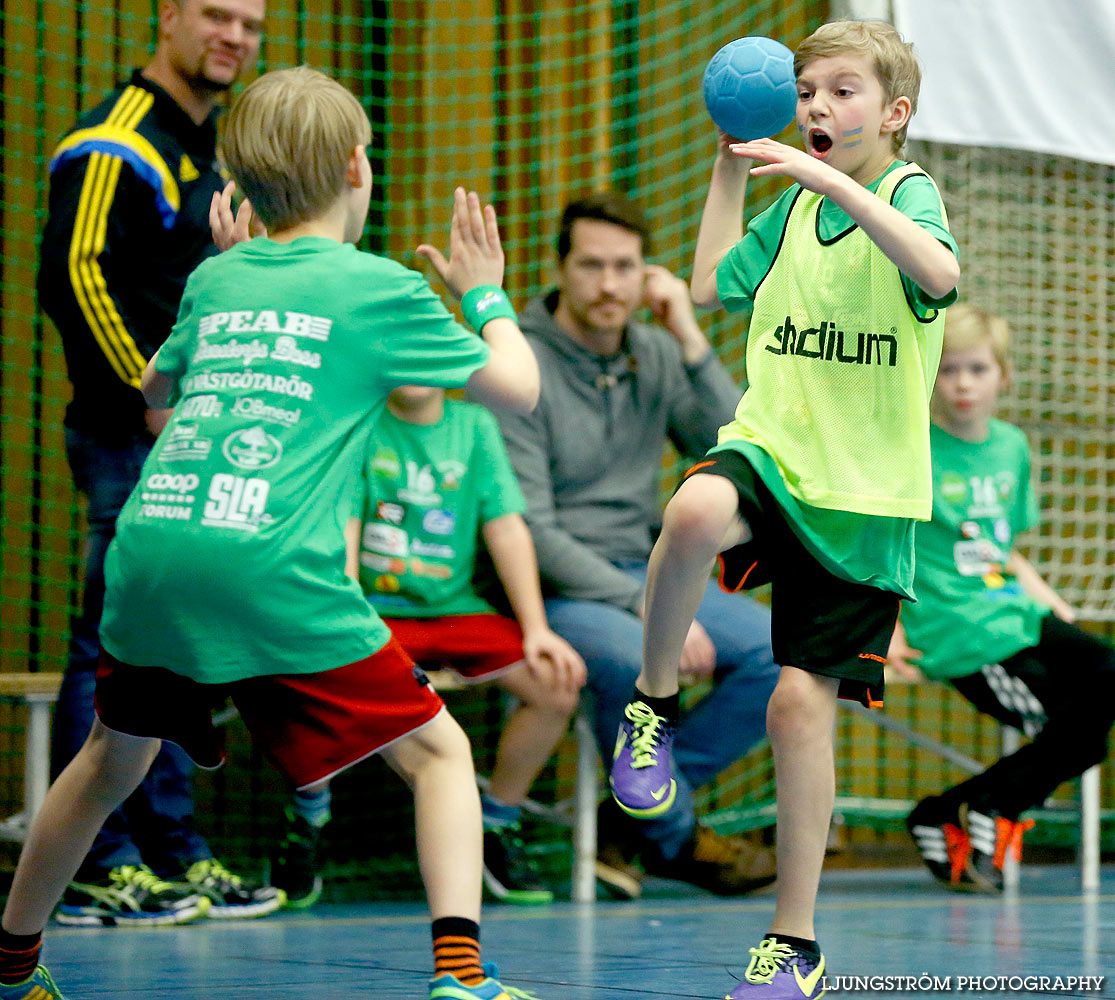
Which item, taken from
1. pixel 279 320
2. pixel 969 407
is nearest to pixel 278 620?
pixel 279 320

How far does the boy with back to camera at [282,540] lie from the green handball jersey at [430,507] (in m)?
1.53

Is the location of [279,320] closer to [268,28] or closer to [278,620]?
[278,620]

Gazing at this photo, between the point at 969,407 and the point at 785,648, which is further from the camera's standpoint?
the point at 969,407

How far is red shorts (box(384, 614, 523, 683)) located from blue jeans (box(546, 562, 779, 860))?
0.58 ft

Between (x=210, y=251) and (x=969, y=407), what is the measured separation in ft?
6.80

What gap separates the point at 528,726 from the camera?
363 centimetres

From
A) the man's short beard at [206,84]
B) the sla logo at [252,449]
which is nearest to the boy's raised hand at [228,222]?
the sla logo at [252,449]

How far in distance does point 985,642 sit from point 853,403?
1929mm

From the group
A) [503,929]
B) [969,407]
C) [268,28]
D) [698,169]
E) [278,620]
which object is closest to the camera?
[278,620]

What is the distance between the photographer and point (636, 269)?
3988mm

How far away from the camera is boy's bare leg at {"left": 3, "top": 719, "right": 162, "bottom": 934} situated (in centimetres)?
199

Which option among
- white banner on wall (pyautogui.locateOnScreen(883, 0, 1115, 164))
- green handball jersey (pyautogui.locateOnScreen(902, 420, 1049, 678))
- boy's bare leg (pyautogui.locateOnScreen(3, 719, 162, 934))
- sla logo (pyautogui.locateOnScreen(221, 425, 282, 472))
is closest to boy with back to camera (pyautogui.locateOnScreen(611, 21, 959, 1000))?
sla logo (pyautogui.locateOnScreen(221, 425, 282, 472))

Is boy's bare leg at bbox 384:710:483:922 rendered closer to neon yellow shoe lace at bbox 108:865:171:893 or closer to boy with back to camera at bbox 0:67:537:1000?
boy with back to camera at bbox 0:67:537:1000

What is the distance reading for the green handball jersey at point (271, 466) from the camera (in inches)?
73.6
